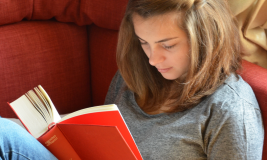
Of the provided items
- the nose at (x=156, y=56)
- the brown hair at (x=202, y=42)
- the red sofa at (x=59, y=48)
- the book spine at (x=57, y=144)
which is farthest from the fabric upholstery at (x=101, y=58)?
the book spine at (x=57, y=144)

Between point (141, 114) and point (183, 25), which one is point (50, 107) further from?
point (183, 25)

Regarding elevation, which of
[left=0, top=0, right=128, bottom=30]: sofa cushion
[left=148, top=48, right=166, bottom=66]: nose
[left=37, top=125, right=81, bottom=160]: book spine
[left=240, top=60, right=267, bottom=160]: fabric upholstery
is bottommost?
[left=37, top=125, right=81, bottom=160]: book spine

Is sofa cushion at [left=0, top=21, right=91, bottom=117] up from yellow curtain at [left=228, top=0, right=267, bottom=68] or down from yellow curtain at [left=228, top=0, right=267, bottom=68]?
down

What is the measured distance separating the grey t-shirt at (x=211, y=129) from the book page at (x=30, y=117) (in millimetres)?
287

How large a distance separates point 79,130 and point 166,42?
0.34 metres

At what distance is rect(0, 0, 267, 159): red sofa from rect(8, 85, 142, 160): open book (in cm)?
42

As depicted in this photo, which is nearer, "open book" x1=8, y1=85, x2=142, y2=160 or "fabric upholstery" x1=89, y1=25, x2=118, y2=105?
"open book" x1=8, y1=85, x2=142, y2=160

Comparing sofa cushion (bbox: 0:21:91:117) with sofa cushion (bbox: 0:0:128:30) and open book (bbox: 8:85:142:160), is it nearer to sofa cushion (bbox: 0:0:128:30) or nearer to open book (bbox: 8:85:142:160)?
sofa cushion (bbox: 0:0:128:30)

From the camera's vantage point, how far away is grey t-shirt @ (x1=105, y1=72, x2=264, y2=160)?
73 cm

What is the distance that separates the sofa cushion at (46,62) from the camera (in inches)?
47.9

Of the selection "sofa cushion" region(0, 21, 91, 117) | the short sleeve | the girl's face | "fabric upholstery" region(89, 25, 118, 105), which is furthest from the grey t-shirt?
"sofa cushion" region(0, 21, 91, 117)

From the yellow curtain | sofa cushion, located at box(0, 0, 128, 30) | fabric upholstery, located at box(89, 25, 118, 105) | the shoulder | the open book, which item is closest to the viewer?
the open book

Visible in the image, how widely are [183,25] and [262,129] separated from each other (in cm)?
36

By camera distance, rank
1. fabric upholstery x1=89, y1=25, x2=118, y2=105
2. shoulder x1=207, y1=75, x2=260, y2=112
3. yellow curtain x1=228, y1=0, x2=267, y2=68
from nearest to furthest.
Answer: shoulder x1=207, y1=75, x2=260, y2=112
yellow curtain x1=228, y1=0, x2=267, y2=68
fabric upholstery x1=89, y1=25, x2=118, y2=105
